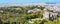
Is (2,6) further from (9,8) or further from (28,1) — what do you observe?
(28,1)

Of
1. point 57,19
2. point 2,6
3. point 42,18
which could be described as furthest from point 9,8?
point 57,19

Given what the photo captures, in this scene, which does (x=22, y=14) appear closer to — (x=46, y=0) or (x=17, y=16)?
(x=17, y=16)

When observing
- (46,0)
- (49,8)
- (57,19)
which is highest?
(46,0)

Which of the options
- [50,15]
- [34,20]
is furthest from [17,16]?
[50,15]

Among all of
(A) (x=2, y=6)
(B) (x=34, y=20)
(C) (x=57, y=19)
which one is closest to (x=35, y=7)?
(B) (x=34, y=20)

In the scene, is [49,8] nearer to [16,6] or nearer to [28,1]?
[28,1]

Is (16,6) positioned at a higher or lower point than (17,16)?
higher

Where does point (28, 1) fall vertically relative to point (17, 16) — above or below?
above
